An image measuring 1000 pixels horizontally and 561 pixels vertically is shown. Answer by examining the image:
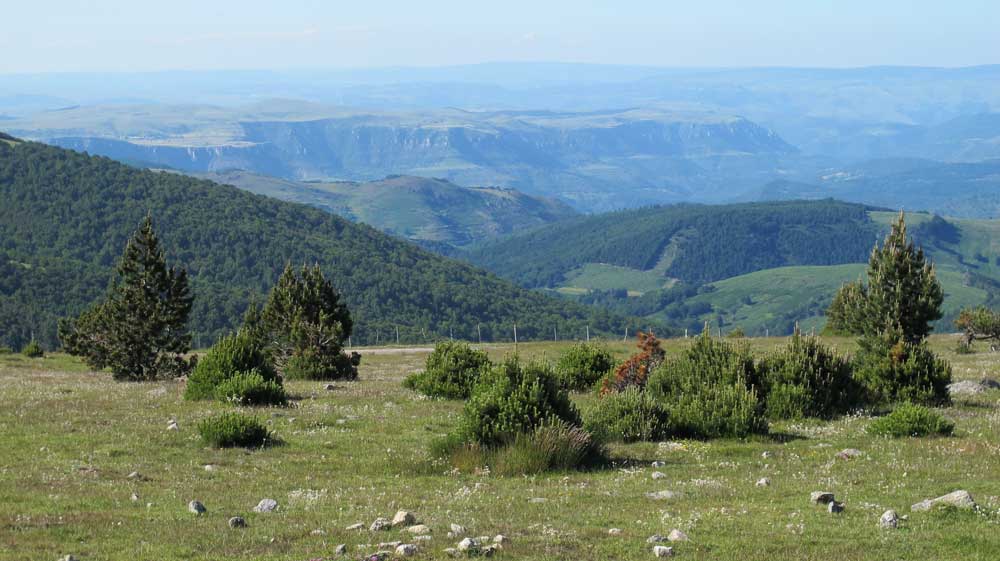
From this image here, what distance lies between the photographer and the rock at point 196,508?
12.6m

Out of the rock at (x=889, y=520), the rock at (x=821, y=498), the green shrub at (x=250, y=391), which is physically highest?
the rock at (x=889, y=520)

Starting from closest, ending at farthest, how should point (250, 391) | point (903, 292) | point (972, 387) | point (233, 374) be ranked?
point (250, 391) < point (233, 374) < point (972, 387) < point (903, 292)

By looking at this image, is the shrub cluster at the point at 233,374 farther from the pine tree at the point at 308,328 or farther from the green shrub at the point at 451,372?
the pine tree at the point at 308,328

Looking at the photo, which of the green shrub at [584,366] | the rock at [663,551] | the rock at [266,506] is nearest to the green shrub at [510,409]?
the rock at [266,506]

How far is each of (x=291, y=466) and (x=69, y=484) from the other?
3.77m

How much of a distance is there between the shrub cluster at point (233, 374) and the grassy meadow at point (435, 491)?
40.8 inches

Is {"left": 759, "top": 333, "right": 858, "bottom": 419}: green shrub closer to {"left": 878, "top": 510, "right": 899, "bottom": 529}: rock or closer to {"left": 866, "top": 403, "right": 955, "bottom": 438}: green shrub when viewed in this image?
{"left": 866, "top": 403, "right": 955, "bottom": 438}: green shrub

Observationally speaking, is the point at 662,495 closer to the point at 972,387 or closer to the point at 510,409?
the point at 510,409

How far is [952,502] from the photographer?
41.3ft

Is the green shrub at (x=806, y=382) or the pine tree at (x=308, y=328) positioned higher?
the green shrub at (x=806, y=382)

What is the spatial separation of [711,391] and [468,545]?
12.2 metres

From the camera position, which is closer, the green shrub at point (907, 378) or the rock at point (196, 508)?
the rock at point (196, 508)

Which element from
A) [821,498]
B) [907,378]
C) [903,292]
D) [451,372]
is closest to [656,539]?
[821,498]

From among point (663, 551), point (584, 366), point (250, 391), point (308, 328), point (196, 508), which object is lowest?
point (584, 366)
